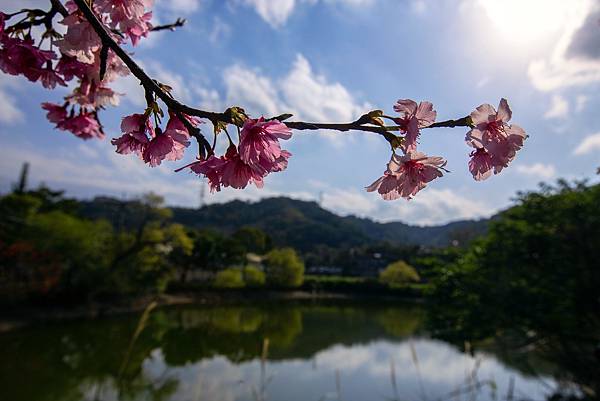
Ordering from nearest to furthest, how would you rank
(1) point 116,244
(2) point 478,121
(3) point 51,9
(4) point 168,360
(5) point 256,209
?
(2) point 478,121 < (3) point 51,9 < (4) point 168,360 < (1) point 116,244 < (5) point 256,209

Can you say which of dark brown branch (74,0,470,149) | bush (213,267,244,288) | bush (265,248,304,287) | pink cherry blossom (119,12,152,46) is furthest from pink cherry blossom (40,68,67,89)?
bush (265,248,304,287)

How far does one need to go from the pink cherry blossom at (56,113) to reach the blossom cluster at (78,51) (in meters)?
0.08

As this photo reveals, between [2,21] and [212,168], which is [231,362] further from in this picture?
[212,168]

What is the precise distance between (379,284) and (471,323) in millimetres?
31667

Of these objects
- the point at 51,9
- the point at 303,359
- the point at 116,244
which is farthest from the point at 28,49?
the point at 116,244

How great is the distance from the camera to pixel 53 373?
36.7 ft

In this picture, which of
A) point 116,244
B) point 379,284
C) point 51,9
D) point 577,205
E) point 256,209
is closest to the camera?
point 51,9

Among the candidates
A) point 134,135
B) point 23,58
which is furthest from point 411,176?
point 23,58

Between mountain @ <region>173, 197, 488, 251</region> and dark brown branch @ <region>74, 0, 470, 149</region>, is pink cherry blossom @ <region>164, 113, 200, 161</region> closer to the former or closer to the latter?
dark brown branch @ <region>74, 0, 470, 149</region>

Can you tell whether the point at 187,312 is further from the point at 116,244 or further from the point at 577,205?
the point at 577,205

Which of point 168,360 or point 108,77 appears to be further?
point 168,360

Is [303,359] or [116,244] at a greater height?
[116,244]

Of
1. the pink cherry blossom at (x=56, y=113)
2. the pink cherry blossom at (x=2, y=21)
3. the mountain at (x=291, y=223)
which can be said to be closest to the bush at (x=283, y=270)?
the mountain at (x=291, y=223)

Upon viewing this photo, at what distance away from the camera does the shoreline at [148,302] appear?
54.3ft
